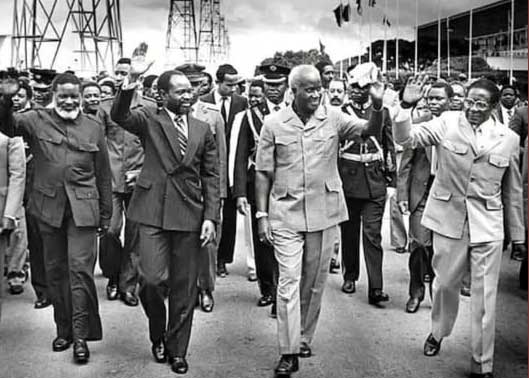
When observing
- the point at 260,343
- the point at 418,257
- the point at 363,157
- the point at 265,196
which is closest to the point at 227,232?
the point at 363,157

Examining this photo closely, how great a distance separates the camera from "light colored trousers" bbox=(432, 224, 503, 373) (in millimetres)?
5734

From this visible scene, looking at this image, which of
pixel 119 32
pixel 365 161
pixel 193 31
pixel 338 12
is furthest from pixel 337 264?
pixel 338 12

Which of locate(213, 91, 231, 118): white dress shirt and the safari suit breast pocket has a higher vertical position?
locate(213, 91, 231, 118): white dress shirt

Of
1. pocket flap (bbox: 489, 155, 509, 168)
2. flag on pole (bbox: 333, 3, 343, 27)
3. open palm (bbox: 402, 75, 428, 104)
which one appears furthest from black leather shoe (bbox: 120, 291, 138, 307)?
flag on pole (bbox: 333, 3, 343, 27)

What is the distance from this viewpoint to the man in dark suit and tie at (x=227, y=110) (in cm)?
908

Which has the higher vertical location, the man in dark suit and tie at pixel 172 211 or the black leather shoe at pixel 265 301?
the man in dark suit and tie at pixel 172 211

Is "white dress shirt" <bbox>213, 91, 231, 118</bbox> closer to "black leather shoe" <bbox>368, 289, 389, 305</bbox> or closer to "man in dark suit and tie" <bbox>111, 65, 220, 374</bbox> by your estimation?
"black leather shoe" <bbox>368, 289, 389, 305</bbox>

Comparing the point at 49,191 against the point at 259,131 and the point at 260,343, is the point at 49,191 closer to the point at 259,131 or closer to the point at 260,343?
the point at 260,343

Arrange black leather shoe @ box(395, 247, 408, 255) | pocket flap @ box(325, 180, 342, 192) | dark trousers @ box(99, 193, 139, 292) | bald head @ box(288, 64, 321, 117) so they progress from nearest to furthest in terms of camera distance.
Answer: bald head @ box(288, 64, 321, 117), pocket flap @ box(325, 180, 342, 192), dark trousers @ box(99, 193, 139, 292), black leather shoe @ box(395, 247, 408, 255)

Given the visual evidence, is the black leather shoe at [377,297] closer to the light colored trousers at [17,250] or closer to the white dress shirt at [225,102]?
the white dress shirt at [225,102]

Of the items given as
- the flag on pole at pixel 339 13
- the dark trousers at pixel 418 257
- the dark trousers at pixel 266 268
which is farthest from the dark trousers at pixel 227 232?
the flag on pole at pixel 339 13

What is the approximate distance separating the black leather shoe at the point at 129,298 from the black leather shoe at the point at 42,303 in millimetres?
641

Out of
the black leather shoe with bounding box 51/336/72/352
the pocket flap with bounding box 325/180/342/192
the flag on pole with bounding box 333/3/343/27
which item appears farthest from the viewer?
the flag on pole with bounding box 333/3/343/27

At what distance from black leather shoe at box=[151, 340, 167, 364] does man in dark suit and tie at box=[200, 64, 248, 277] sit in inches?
117
